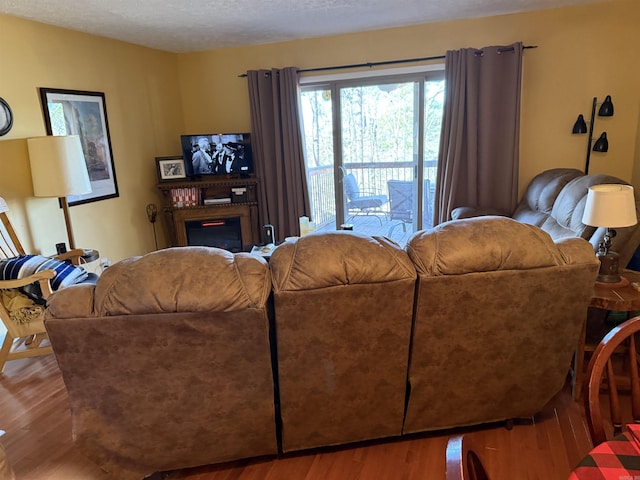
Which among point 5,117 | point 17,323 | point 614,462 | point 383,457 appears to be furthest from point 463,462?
point 5,117

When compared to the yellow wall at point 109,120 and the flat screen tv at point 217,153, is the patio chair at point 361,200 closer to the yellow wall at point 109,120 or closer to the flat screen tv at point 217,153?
the flat screen tv at point 217,153

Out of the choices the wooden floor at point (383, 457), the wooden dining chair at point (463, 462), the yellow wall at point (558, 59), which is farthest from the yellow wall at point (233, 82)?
the wooden dining chair at point (463, 462)

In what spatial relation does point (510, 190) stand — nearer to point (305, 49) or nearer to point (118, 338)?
point (305, 49)

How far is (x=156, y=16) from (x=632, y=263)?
3.95m

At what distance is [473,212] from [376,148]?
134 centimetres

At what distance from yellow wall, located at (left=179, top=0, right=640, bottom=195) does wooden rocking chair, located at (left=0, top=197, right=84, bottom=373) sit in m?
3.27

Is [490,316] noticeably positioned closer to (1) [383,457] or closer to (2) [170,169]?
(1) [383,457]

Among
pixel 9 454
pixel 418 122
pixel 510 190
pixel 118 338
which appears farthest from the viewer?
pixel 418 122

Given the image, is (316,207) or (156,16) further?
(316,207)

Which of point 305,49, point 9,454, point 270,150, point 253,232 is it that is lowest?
point 9,454

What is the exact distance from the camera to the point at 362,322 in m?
1.62

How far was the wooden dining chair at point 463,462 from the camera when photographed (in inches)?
23.5

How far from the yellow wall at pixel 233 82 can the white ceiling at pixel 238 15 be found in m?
0.15

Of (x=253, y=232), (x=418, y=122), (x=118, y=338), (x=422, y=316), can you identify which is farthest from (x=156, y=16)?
(x=422, y=316)
